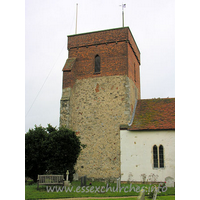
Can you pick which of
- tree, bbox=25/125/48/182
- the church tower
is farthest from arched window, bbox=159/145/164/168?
tree, bbox=25/125/48/182

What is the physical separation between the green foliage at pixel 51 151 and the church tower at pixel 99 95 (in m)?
3.14

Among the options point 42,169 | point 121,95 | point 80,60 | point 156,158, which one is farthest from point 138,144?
point 80,60

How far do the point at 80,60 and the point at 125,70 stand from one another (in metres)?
4.39

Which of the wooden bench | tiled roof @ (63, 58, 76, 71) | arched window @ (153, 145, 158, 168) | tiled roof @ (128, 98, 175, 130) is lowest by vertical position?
the wooden bench

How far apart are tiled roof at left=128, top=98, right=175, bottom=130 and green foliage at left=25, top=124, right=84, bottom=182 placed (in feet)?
17.1

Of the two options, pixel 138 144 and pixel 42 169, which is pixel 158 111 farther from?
pixel 42 169

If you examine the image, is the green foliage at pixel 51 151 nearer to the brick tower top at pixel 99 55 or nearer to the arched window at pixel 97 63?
the brick tower top at pixel 99 55

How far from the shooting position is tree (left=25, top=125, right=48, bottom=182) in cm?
1516

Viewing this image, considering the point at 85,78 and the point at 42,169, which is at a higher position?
the point at 85,78

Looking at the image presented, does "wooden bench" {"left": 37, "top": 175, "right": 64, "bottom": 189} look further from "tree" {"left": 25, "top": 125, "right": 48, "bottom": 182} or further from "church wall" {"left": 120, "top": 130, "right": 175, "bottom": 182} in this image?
"church wall" {"left": 120, "top": 130, "right": 175, "bottom": 182}

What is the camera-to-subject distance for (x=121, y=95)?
62.2 feet

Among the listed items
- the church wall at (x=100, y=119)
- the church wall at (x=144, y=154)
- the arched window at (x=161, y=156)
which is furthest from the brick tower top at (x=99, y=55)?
the arched window at (x=161, y=156)

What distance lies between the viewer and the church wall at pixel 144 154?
16.5 m

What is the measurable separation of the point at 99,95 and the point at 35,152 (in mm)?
7247
